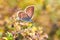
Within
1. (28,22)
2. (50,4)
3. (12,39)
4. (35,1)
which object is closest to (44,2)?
(50,4)

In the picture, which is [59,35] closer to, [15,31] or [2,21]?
[2,21]

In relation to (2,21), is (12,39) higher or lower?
lower

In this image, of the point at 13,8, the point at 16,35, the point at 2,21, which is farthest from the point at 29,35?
the point at 13,8

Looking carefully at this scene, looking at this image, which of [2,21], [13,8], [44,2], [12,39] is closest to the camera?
Answer: [12,39]

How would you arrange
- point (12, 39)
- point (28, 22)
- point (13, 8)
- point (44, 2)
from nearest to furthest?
point (12, 39), point (28, 22), point (13, 8), point (44, 2)

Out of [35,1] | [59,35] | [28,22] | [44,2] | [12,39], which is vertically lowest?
[12,39]

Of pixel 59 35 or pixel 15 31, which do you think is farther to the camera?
pixel 59 35

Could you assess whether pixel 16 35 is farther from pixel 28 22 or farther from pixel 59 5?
pixel 59 5
